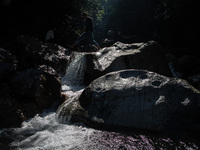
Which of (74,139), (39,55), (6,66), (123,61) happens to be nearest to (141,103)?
(74,139)

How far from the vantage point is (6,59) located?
580 cm

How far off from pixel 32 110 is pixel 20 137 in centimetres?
122

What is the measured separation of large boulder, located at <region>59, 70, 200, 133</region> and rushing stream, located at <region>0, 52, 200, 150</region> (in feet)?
0.96

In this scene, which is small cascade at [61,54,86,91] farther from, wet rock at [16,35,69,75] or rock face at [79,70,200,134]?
rock face at [79,70,200,134]

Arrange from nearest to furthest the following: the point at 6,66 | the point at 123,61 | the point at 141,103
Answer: the point at 141,103
the point at 6,66
the point at 123,61

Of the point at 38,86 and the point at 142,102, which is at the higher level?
the point at 38,86

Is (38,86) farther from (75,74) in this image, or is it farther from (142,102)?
(142,102)

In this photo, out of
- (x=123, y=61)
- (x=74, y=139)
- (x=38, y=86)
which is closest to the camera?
(x=74, y=139)

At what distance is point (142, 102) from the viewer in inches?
163

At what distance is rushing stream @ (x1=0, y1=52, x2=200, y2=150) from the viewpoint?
3254mm

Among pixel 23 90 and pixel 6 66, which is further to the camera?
pixel 6 66

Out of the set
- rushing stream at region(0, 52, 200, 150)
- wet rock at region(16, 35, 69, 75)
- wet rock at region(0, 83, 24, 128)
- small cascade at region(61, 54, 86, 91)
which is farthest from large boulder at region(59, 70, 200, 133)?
wet rock at region(16, 35, 69, 75)

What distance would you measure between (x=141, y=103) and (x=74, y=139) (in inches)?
65.7

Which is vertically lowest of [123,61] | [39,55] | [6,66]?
[123,61]
